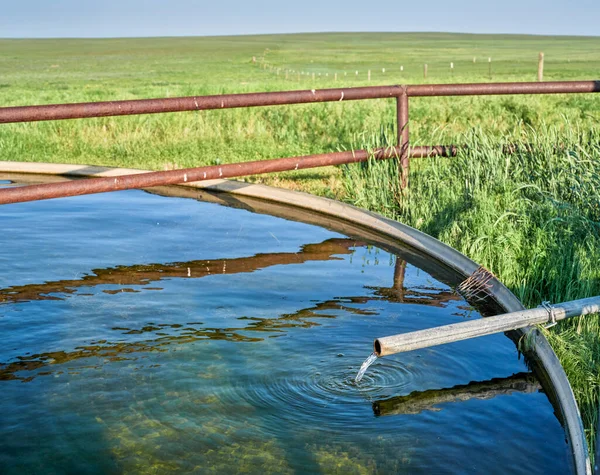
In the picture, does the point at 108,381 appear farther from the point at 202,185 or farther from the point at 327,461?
the point at 202,185

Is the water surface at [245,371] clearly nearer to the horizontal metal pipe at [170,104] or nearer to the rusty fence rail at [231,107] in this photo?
the rusty fence rail at [231,107]

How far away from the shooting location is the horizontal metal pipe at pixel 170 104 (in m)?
5.19

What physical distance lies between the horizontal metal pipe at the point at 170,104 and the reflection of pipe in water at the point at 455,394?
9.52ft

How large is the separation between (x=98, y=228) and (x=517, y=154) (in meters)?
3.35

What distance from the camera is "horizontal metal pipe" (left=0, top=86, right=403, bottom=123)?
519 cm

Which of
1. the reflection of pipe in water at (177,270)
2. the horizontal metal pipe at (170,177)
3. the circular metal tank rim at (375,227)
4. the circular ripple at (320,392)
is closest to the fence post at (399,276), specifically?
the circular metal tank rim at (375,227)

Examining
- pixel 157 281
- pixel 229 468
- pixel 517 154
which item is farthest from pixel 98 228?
pixel 229 468

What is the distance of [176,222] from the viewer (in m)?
6.54

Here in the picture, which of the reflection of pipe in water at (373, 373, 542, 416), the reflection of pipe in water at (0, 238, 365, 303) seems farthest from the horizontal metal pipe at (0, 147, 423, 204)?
the reflection of pipe in water at (373, 373, 542, 416)

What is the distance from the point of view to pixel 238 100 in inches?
232

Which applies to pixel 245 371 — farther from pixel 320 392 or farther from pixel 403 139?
pixel 403 139

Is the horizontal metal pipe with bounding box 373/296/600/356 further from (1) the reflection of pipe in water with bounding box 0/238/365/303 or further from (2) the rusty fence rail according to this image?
(2) the rusty fence rail

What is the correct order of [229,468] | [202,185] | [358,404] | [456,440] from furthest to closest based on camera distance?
1. [202,185]
2. [358,404]
3. [456,440]
4. [229,468]

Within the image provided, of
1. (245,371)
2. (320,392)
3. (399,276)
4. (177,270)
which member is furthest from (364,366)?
(177,270)
